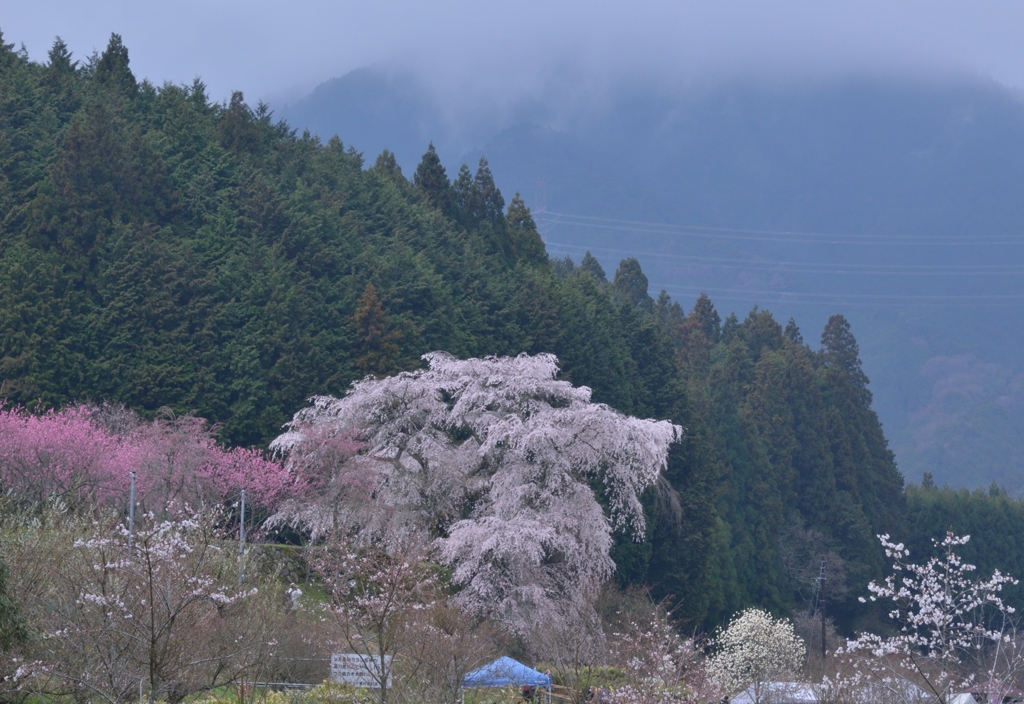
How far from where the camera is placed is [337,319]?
131 ft

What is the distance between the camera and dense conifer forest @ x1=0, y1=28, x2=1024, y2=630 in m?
34.8

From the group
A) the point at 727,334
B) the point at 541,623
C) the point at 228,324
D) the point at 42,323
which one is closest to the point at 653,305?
the point at 727,334

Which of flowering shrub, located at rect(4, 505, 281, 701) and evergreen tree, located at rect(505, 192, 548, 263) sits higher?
evergreen tree, located at rect(505, 192, 548, 263)

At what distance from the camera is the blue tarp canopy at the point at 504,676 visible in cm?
1650

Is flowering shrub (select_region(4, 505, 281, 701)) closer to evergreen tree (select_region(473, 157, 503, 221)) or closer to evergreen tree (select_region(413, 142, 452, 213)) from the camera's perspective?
evergreen tree (select_region(413, 142, 452, 213))

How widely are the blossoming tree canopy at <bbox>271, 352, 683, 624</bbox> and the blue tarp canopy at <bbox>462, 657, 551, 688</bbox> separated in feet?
14.4

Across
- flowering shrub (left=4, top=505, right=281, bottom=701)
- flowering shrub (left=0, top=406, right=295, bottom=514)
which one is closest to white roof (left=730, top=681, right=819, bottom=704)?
flowering shrub (left=4, top=505, right=281, bottom=701)

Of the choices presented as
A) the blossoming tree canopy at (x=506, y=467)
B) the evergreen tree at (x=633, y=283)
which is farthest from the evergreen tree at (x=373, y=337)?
the evergreen tree at (x=633, y=283)

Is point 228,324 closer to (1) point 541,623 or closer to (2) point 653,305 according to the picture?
(1) point 541,623

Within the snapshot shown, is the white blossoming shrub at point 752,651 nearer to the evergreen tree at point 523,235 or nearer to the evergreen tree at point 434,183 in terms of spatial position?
the evergreen tree at point 523,235

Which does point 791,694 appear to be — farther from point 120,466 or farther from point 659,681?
point 120,466

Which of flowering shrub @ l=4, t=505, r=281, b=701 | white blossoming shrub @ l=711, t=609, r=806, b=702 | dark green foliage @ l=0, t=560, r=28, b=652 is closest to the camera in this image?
dark green foliage @ l=0, t=560, r=28, b=652

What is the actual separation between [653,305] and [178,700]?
63784 millimetres

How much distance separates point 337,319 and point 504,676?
24523 mm
